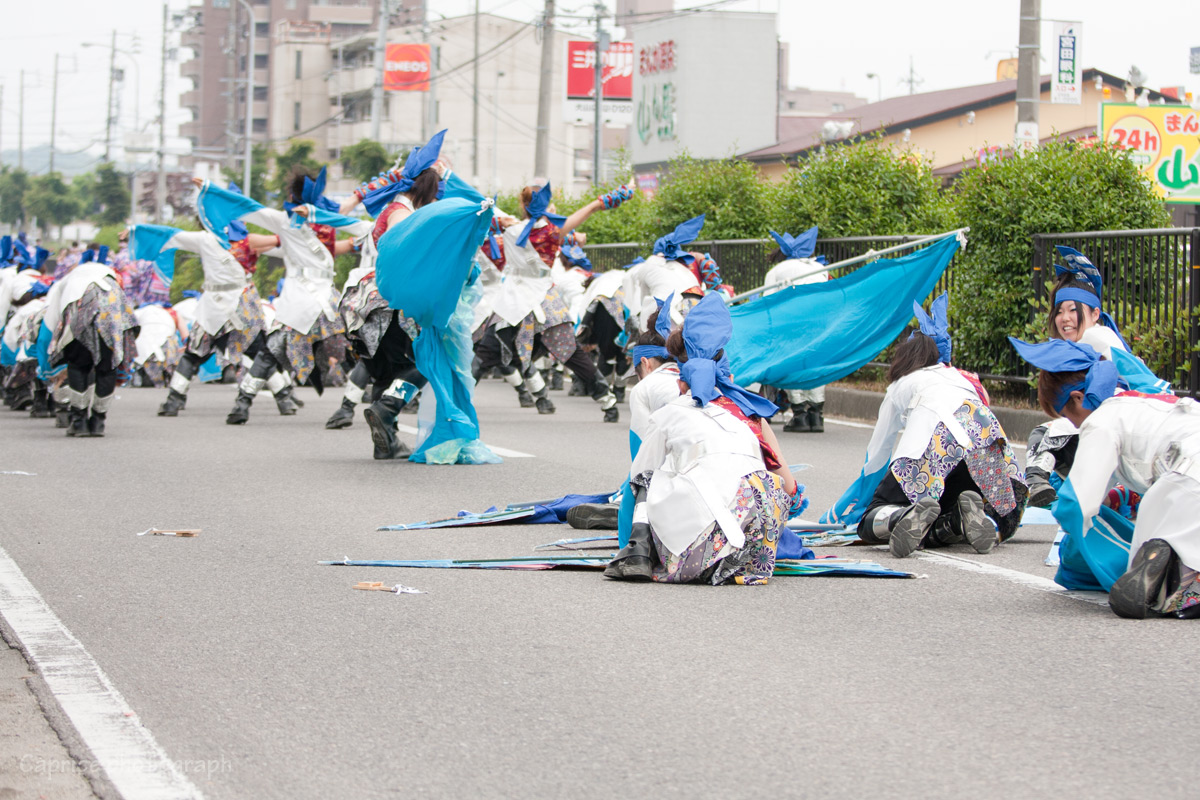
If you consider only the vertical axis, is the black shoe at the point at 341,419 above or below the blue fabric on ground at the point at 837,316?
below

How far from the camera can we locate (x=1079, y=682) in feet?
16.1

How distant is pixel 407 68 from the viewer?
6969cm

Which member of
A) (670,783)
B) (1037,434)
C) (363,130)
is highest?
(363,130)

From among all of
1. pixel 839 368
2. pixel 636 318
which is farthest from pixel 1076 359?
pixel 636 318

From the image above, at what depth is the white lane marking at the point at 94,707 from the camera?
4.01 metres

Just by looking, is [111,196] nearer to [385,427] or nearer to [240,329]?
[240,329]

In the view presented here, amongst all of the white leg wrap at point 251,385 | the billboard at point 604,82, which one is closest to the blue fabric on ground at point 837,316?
Answer: the white leg wrap at point 251,385

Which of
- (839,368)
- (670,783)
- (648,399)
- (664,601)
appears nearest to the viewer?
(670,783)

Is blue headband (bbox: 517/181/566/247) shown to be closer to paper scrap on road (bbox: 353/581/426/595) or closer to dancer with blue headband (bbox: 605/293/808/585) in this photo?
dancer with blue headband (bbox: 605/293/808/585)

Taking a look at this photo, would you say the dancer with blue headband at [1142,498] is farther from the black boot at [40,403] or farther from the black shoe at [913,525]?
the black boot at [40,403]

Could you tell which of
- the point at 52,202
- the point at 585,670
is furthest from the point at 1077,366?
the point at 52,202

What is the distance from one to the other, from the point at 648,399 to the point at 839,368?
466 cm

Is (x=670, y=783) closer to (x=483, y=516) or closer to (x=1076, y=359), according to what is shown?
(x=1076, y=359)

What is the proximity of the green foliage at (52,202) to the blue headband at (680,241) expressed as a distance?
8797 centimetres
